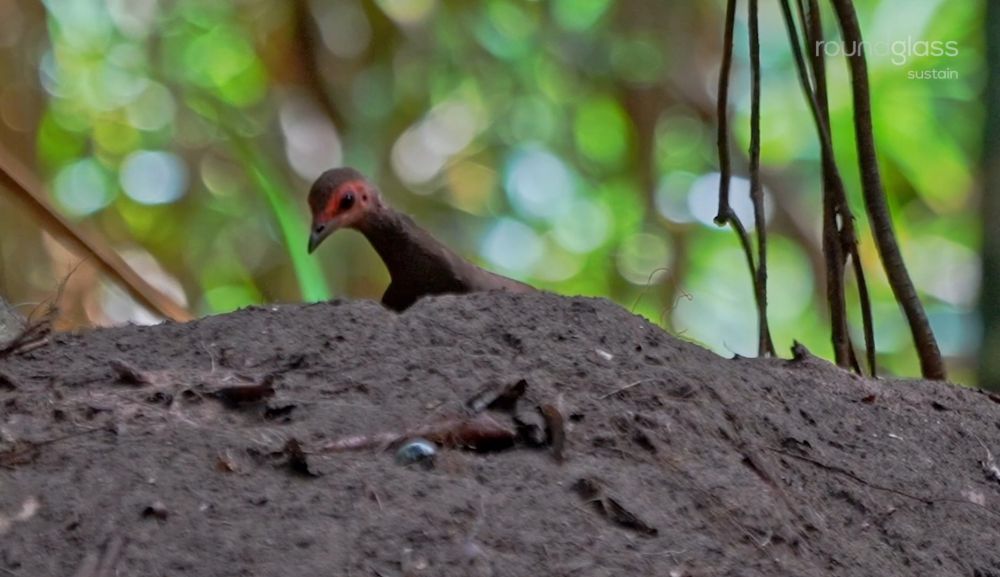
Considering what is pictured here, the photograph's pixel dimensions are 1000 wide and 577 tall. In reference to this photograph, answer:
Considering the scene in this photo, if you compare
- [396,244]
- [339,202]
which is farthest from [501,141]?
[396,244]

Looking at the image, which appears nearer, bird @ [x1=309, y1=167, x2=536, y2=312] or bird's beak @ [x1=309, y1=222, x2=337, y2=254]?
bird @ [x1=309, y1=167, x2=536, y2=312]

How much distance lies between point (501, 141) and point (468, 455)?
4.66 m

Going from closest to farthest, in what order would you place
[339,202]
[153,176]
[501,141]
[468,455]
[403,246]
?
[468,455] → [403,246] → [339,202] → [153,176] → [501,141]

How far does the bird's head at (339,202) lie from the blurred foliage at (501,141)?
2182mm

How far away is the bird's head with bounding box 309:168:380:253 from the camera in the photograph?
3615mm

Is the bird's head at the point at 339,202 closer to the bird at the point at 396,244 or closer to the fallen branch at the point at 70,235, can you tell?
the bird at the point at 396,244

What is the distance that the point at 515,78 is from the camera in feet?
20.6

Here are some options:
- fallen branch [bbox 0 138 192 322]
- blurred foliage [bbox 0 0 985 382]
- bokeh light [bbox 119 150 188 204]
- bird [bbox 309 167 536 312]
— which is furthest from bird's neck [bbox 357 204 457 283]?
bokeh light [bbox 119 150 188 204]

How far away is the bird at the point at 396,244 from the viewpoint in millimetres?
3303

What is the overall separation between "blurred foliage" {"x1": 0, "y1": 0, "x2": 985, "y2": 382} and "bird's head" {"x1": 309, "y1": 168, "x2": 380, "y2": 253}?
2182 millimetres

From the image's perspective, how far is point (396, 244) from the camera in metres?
3.47

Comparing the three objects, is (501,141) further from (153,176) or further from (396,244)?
(396,244)

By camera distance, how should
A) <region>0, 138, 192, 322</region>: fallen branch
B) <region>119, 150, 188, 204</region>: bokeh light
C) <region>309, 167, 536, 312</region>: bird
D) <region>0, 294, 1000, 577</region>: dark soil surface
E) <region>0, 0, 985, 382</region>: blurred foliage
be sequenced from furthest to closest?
<region>119, 150, 188, 204</region>: bokeh light < <region>0, 0, 985, 382</region>: blurred foliage < <region>0, 138, 192, 322</region>: fallen branch < <region>309, 167, 536, 312</region>: bird < <region>0, 294, 1000, 577</region>: dark soil surface

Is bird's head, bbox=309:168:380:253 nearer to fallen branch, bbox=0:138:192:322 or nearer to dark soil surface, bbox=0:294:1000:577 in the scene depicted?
fallen branch, bbox=0:138:192:322
